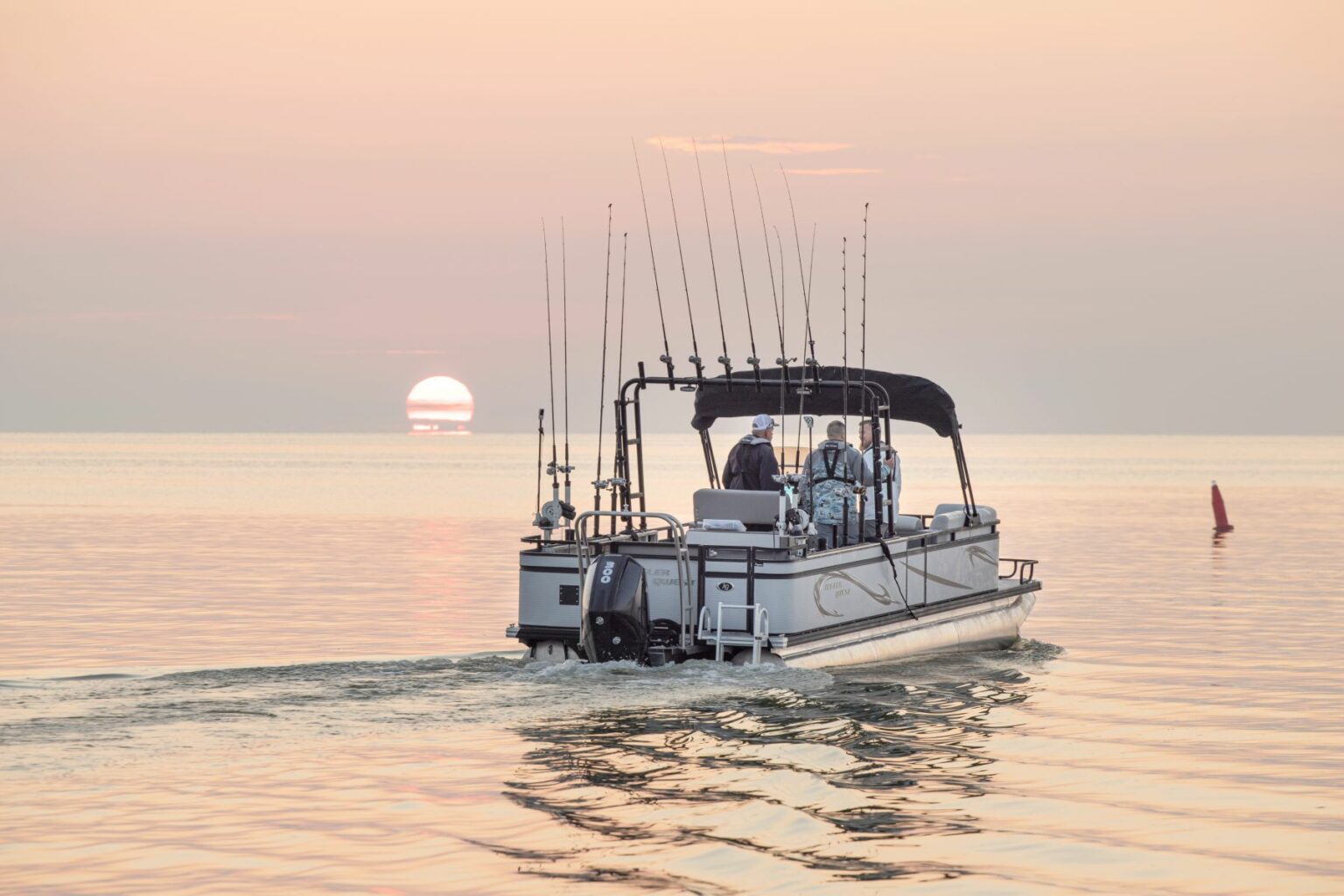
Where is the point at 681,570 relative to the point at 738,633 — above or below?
above

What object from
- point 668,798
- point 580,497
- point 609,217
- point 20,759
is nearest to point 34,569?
point 609,217

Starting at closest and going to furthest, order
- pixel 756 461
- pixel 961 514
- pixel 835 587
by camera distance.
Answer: pixel 835 587 → pixel 756 461 → pixel 961 514

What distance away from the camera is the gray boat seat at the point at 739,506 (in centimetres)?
1373

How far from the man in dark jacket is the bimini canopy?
2.64 ft

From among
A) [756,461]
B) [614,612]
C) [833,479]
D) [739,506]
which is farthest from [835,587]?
[614,612]

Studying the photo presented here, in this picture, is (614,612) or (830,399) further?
(830,399)

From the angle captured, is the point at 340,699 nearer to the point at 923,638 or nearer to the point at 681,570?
the point at 681,570

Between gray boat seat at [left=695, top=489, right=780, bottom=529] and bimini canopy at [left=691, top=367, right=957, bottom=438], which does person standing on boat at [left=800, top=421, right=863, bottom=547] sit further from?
gray boat seat at [left=695, top=489, right=780, bottom=529]

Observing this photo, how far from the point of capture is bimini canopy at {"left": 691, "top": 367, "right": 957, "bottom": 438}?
622 inches

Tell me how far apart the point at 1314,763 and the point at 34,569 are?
2019 cm

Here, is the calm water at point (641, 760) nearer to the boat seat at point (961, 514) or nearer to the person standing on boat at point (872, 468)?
the boat seat at point (961, 514)

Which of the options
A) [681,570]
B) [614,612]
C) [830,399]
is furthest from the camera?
[830,399]

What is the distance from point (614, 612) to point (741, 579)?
104cm

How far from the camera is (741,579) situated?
13.1m
